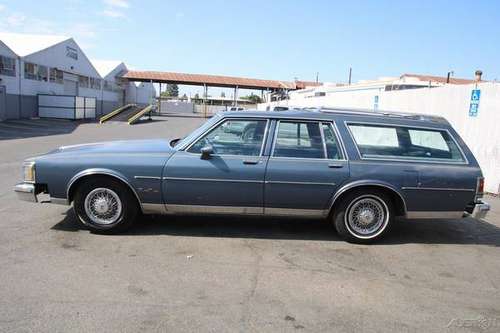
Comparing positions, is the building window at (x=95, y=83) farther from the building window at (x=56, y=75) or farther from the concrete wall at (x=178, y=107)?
the concrete wall at (x=178, y=107)

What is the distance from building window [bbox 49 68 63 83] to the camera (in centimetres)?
3769

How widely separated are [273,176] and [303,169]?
0.36m

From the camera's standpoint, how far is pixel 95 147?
5871 mm

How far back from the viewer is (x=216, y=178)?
5.35 m

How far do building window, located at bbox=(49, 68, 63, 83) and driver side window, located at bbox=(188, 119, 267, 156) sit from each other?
36198mm

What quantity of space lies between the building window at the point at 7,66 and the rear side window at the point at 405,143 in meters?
29.8

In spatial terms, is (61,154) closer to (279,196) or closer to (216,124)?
(216,124)

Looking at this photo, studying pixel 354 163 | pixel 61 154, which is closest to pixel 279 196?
pixel 354 163

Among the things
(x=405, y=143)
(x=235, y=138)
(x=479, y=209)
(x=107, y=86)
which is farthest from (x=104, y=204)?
(x=107, y=86)

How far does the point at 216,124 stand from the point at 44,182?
212cm

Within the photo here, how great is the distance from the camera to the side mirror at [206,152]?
17.4 ft

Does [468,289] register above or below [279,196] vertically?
below

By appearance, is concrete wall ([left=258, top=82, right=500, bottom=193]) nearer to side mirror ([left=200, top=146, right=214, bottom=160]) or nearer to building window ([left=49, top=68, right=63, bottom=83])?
side mirror ([left=200, top=146, right=214, bottom=160])

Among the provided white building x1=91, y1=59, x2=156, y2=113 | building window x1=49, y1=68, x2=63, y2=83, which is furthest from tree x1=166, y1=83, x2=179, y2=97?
building window x1=49, y1=68, x2=63, y2=83
